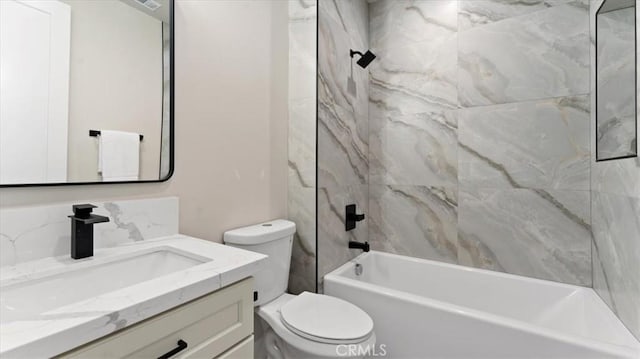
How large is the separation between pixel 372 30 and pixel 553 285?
7.20 feet

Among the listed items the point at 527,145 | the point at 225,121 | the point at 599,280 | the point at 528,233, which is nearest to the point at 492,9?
the point at 527,145

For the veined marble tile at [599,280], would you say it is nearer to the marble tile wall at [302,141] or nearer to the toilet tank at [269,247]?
the marble tile wall at [302,141]

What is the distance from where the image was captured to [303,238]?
1.78 meters

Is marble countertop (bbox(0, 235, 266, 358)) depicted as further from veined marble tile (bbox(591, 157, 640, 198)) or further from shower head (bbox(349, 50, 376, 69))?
shower head (bbox(349, 50, 376, 69))

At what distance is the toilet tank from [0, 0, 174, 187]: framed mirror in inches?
17.8

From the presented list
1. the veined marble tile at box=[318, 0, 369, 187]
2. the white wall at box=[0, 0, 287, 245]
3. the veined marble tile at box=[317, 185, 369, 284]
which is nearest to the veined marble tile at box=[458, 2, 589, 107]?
the veined marble tile at box=[318, 0, 369, 187]

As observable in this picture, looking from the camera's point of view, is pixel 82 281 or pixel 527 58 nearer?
pixel 82 281

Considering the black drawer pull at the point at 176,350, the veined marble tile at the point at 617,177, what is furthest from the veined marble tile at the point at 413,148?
the black drawer pull at the point at 176,350

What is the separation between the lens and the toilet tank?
→ 1.40m

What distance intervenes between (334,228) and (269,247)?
0.57m

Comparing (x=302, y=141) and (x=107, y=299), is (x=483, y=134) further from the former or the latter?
(x=107, y=299)

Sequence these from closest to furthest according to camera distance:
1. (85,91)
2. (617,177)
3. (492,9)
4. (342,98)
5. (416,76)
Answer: (85,91), (617,177), (492,9), (342,98), (416,76)

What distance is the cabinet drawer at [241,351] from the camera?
2.70 feet

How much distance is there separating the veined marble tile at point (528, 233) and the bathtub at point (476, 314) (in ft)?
0.25
